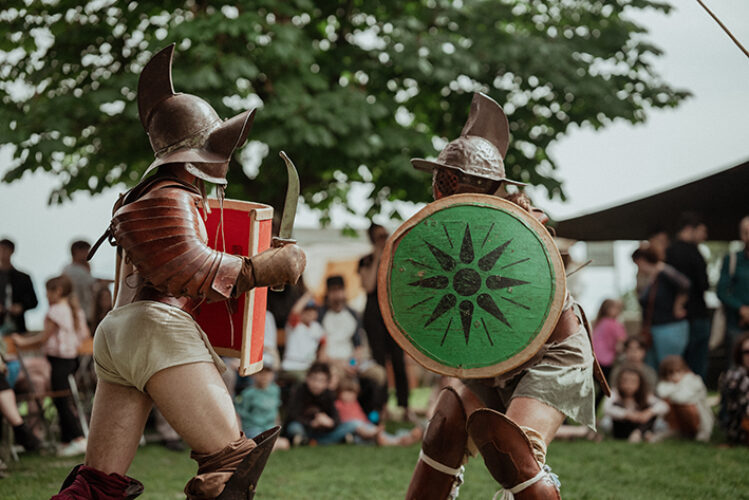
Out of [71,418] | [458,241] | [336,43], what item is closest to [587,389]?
[458,241]

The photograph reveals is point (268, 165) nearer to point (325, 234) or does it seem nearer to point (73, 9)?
point (73, 9)

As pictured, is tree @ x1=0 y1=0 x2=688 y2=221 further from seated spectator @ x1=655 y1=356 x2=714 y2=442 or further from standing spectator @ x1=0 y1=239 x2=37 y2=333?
seated spectator @ x1=655 y1=356 x2=714 y2=442

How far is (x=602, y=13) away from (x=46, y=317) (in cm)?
591

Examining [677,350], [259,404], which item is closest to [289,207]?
[259,404]

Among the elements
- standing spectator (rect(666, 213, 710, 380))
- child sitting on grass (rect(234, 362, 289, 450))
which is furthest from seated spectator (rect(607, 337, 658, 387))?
child sitting on grass (rect(234, 362, 289, 450))

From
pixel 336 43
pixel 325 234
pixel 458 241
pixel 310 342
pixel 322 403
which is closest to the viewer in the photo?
pixel 458 241

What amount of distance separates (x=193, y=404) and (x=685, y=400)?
209 inches

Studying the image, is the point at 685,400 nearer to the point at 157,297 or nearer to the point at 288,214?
the point at 288,214

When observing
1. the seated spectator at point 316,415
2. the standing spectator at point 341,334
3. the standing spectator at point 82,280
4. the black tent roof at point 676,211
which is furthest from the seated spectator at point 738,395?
the standing spectator at point 82,280

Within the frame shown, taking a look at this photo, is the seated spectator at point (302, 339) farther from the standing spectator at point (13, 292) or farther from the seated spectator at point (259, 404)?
the standing spectator at point (13, 292)

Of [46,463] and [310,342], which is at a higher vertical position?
[310,342]

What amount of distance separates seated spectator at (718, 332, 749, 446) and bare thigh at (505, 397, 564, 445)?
4.10m

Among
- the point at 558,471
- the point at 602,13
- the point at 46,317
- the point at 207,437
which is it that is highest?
the point at 602,13

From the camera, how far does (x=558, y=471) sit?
5.63m
